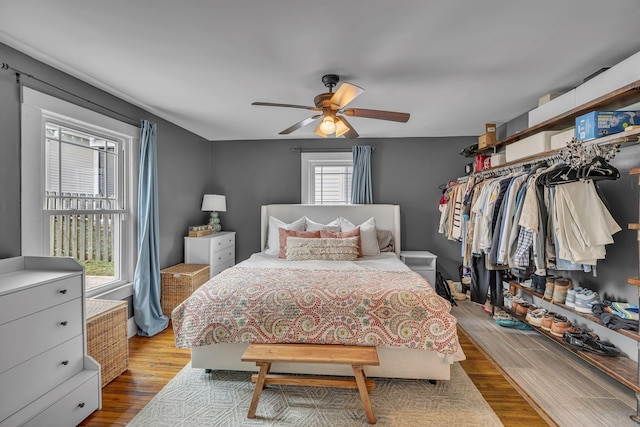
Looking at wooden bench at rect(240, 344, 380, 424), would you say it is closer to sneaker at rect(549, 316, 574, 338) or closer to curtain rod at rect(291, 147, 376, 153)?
sneaker at rect(549, 316, 574, 338)

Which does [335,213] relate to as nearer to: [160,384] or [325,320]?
[325,320]

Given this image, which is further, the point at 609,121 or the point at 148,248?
the point at 148,248

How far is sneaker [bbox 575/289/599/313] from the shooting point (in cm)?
239

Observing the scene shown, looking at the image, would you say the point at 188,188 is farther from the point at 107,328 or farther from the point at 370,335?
the point at 370,335

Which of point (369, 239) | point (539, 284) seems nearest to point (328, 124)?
point (369, 239)

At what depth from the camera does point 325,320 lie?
220 centimetres

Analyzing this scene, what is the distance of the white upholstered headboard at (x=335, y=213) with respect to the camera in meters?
4.46

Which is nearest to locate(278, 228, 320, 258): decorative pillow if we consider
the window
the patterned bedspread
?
the window

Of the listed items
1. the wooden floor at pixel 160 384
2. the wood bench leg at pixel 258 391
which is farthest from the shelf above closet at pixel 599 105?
the wood bench leg at pixel 258 391

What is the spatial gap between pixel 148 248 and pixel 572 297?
12.9ft

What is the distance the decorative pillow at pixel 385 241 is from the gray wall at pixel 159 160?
2.69 metres

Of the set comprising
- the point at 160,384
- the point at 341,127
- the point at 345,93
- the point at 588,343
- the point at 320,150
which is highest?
the point at 320,150

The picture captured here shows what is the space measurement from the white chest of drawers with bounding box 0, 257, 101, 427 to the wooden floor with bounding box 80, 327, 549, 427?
0.16 metres

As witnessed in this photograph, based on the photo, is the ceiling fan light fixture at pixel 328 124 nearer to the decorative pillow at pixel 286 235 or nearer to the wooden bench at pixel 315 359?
the decorative pillow at pixel 286 235
